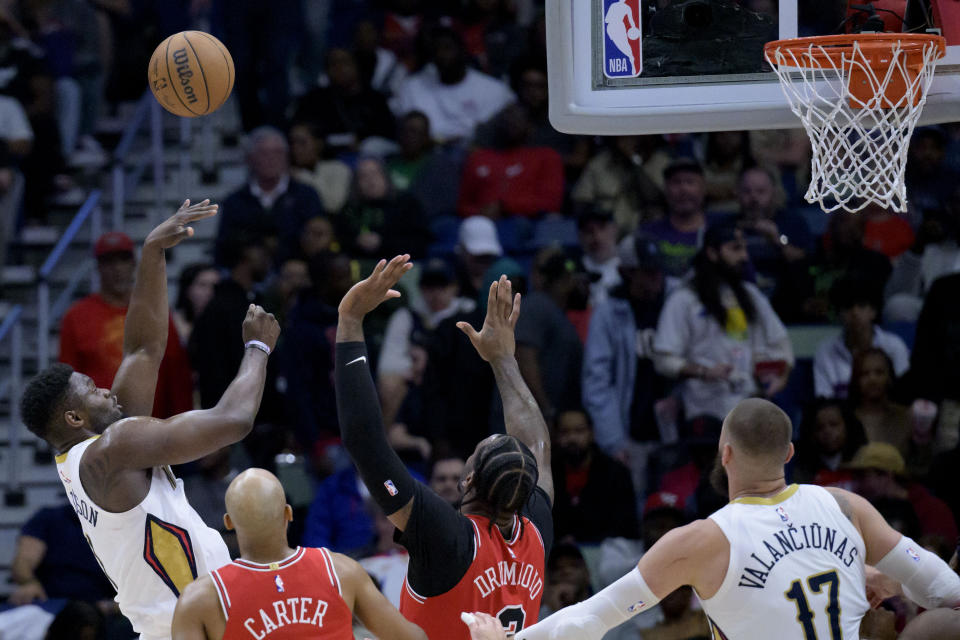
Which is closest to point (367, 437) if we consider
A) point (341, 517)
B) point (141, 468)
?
point (141, 468)

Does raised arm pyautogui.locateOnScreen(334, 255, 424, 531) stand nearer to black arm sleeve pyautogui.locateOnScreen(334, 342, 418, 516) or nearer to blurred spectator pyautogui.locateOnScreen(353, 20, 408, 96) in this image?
black arm sleeve pyautogui.locateOnScreen(334, 342, 418, 516)

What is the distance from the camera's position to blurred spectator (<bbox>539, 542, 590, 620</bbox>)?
7684 mm

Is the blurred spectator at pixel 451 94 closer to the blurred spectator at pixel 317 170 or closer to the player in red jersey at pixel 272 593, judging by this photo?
the blurred spectator at pixel 317 170

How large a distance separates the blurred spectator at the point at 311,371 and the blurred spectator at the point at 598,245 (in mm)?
1711

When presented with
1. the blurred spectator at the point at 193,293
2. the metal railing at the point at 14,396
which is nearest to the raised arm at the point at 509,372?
the blurred spectator at the point at 193,293

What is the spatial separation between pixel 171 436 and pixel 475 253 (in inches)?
195

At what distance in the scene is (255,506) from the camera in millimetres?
4230

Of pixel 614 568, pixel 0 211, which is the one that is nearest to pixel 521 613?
pixel 614 568

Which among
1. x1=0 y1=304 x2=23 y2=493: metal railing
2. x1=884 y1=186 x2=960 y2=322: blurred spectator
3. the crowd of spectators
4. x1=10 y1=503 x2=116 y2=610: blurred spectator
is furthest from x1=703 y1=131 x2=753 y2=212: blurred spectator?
x1=0 y1=304 x2=23 y2=493: metal railing

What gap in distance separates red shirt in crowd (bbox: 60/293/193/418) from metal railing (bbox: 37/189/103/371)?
0.78 m

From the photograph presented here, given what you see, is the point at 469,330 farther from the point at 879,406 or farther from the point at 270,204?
the point at 270,204

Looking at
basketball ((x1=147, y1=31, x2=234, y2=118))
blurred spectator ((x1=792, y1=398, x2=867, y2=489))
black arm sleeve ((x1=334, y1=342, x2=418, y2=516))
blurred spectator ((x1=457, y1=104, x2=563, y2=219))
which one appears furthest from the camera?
blurred spectator ((x1=457, y1=104, x2=563, y2=219))

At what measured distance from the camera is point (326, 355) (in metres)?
8.88

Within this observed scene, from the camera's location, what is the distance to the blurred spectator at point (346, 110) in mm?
11078
